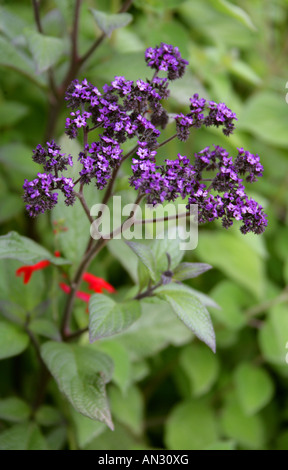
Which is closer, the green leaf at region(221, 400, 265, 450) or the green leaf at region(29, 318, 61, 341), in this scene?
the green leaf at region(29, 318, 61, 341)

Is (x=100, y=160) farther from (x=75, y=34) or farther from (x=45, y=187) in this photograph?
(x=75, y=34)

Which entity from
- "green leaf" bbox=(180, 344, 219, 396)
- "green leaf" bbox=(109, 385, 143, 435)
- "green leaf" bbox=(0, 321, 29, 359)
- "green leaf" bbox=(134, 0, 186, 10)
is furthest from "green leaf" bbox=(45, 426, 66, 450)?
"green leaf" bbox=(134, 0, 186, 10)

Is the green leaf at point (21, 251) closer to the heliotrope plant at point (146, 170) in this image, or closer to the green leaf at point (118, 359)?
the heliotrope plant at point (146, 170)

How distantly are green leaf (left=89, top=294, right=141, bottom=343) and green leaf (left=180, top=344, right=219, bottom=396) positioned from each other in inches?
25.7

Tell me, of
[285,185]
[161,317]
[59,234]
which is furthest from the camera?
[285,185]

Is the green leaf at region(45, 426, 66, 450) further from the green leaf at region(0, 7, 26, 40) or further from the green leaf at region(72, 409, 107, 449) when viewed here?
the green leaf at region(0, 7, 26, 40)

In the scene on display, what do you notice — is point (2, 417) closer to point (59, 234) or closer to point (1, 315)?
point (1, 315)

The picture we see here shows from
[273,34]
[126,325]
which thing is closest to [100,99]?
[126,325]

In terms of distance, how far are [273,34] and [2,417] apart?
1.80 metres

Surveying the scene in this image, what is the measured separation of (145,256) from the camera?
0.81 metres

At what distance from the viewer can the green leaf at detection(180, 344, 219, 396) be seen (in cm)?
143

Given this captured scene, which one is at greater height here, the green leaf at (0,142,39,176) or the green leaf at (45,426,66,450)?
the green leaf at (0,142,39,176)

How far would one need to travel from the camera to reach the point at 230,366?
1675 mm

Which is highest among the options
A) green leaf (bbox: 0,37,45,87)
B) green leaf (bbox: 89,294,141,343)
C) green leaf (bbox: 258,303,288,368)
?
green leaf (bbox: 0,37,45,87)
